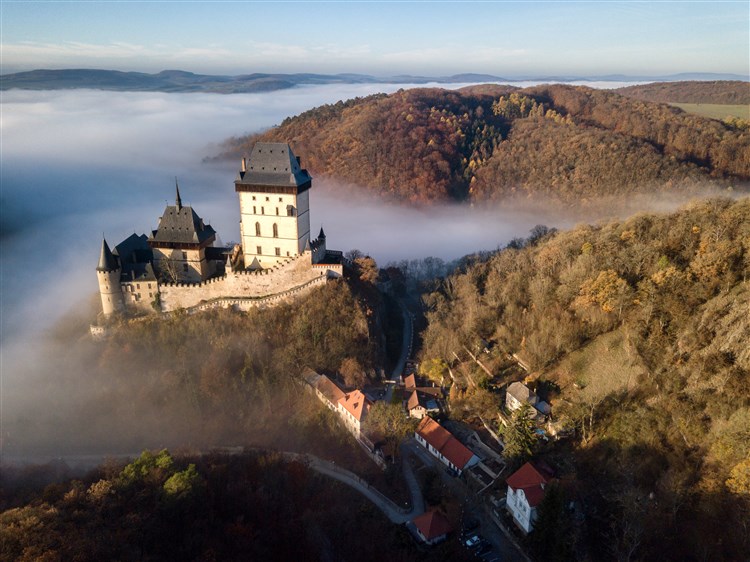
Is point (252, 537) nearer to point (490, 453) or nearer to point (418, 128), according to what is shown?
point (490, 453)

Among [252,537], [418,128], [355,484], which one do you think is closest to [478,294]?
[355,484]

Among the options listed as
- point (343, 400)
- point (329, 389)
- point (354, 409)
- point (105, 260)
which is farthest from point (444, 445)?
point (105, 260)

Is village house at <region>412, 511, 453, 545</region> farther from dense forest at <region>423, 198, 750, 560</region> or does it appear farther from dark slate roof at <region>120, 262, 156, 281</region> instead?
dark slate roof at <region>120, 262, 156, 281</region>

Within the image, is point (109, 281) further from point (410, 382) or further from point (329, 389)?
point (410, 382)

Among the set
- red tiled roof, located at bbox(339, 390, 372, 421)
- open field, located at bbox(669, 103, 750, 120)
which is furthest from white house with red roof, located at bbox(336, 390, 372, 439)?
open field, located at bbox(669, 103, 750, 120)

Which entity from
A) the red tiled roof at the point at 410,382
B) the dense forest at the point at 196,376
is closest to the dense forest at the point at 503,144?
the red tiled roof at the point at 410,382
